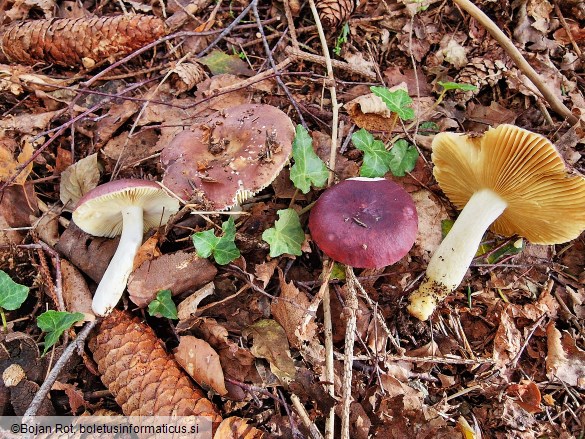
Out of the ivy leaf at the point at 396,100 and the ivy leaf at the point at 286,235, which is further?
the ivy leaf at the point at 396,100

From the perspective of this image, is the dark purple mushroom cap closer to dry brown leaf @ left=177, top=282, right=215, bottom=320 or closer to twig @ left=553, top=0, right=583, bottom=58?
dry brown leaf @ left=177, top=282, right=215, bottom=320

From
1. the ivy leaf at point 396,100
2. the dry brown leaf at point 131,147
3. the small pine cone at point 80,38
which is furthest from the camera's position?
the small pine cone at point 80,38

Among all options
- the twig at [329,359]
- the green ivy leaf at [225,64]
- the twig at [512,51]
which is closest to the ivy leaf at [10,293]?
the twig at [329,359]

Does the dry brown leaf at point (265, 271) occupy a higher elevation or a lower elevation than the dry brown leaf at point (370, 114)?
lower

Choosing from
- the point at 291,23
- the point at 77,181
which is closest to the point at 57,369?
the point at 77,181

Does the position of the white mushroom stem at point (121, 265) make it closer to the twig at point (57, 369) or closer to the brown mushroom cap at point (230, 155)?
the twig at point (57, 369)

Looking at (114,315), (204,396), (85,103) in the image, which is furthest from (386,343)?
(85,103)
